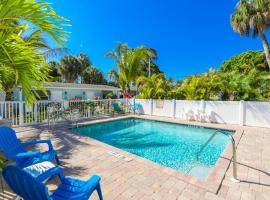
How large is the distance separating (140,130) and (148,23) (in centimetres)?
1773

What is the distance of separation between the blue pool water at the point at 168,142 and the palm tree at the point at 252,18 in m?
12.3

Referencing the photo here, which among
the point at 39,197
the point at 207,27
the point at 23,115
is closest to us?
the point at 39,197

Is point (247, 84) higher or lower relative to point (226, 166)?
higher

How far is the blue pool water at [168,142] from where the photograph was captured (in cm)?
521

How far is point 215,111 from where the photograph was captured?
1015 cm

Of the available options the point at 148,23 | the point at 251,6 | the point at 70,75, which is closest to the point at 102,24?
the point at 148,23

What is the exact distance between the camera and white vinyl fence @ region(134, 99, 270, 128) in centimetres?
876

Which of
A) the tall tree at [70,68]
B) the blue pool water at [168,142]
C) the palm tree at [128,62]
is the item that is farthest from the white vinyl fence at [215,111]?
the tall tree at [70,68]

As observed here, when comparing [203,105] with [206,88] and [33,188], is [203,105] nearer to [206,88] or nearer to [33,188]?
[206,88]

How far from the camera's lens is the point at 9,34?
1693 mm

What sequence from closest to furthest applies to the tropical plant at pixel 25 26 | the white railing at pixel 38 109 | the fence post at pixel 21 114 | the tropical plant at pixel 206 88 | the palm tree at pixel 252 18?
the tropical plant at pixel 25 26 < the white railing at pixel 38 109 < the fence post at pixel 21 114 < the tropical plant at pixel 206 88 < the palm tree at pixel 252 18

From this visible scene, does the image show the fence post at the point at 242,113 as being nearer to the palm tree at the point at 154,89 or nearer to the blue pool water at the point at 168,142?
the blue pool water at the point at 168,142

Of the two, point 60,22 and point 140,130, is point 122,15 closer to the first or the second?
point 140,130

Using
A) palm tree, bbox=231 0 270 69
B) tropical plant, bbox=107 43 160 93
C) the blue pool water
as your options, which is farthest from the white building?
palm tree, bbox=231 0 270 69
